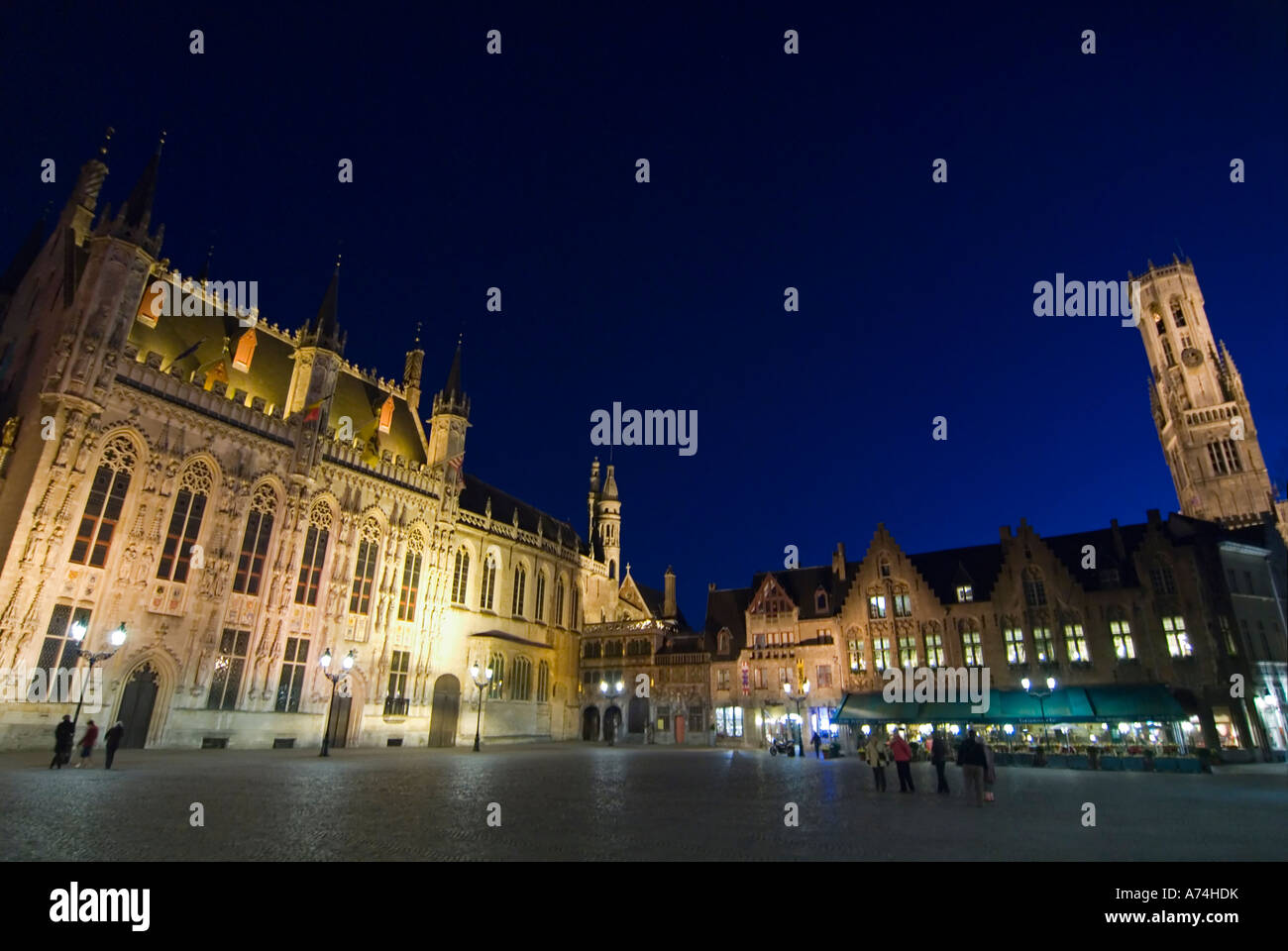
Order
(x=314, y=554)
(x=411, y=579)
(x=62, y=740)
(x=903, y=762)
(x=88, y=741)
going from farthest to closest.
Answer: (x=411, y=579), (x=314, y=554), (x=88, y=741), (x=62, y=740), (x=903, y=762)

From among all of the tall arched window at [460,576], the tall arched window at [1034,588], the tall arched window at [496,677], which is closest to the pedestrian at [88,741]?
the tall arched window at [460,576]

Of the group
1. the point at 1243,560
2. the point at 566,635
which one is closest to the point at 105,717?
the point at 566,635

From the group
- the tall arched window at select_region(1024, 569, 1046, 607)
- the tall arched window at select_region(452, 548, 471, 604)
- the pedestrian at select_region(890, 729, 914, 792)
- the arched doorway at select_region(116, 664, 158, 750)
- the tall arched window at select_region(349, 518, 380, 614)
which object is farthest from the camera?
the tall arched window at select_region(452, 548, 471, 604)

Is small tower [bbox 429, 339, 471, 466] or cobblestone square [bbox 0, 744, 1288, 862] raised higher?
small tower [bbox 429, 339, 471, 466]

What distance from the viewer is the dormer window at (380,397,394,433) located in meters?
46.6

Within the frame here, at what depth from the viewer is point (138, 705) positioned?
2936 cm

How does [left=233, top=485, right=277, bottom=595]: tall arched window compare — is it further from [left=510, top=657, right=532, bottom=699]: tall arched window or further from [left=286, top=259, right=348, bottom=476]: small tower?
[left=510, top=657, right=532, bottom=699]: tall arched window

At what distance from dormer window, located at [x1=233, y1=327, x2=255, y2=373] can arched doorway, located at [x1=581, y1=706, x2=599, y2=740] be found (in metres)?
36.0

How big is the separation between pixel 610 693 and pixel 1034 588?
31555mm

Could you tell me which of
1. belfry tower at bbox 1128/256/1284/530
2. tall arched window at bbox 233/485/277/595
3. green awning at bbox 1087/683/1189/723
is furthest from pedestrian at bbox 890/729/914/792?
belfry tower at bbox 1128/256/1284/530

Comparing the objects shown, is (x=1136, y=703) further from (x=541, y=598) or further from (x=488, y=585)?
(x=488, y=585)

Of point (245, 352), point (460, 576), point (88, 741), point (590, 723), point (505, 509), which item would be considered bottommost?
point (590, 723)

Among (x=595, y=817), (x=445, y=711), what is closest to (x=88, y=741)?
(x=595, y=817)

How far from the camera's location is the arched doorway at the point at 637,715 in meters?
49.8
